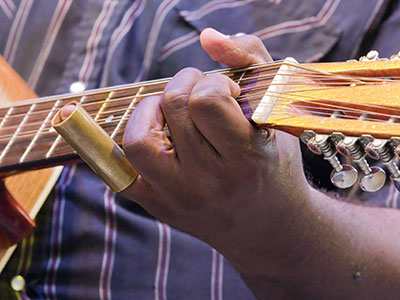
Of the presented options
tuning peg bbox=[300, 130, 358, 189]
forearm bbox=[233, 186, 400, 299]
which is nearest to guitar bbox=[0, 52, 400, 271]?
tuning peg bbox=[300, 130, 358, 189]

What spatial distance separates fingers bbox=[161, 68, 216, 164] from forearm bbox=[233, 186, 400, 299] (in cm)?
17

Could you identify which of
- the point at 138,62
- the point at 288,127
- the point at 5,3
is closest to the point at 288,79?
the point at 288,127

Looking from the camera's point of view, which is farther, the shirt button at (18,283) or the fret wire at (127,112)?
the shirt button at (18,283)

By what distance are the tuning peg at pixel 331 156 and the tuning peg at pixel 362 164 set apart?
0.01 m

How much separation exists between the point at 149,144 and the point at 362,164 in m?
0.22

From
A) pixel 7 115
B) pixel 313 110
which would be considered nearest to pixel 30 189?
pixel 7 115

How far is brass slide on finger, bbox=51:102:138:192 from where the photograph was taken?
64 centimetres

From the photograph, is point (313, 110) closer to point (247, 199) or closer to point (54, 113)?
point (247, 199)

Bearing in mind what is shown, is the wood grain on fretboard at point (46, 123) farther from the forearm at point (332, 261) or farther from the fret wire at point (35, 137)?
the forearm at point (332, 261)

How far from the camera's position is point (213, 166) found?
67cm

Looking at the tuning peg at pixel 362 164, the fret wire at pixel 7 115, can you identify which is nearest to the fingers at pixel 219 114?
the tuning peg at pixel 362 164

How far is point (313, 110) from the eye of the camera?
63 cm

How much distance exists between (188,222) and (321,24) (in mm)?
435

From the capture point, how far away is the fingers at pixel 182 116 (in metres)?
0.65
